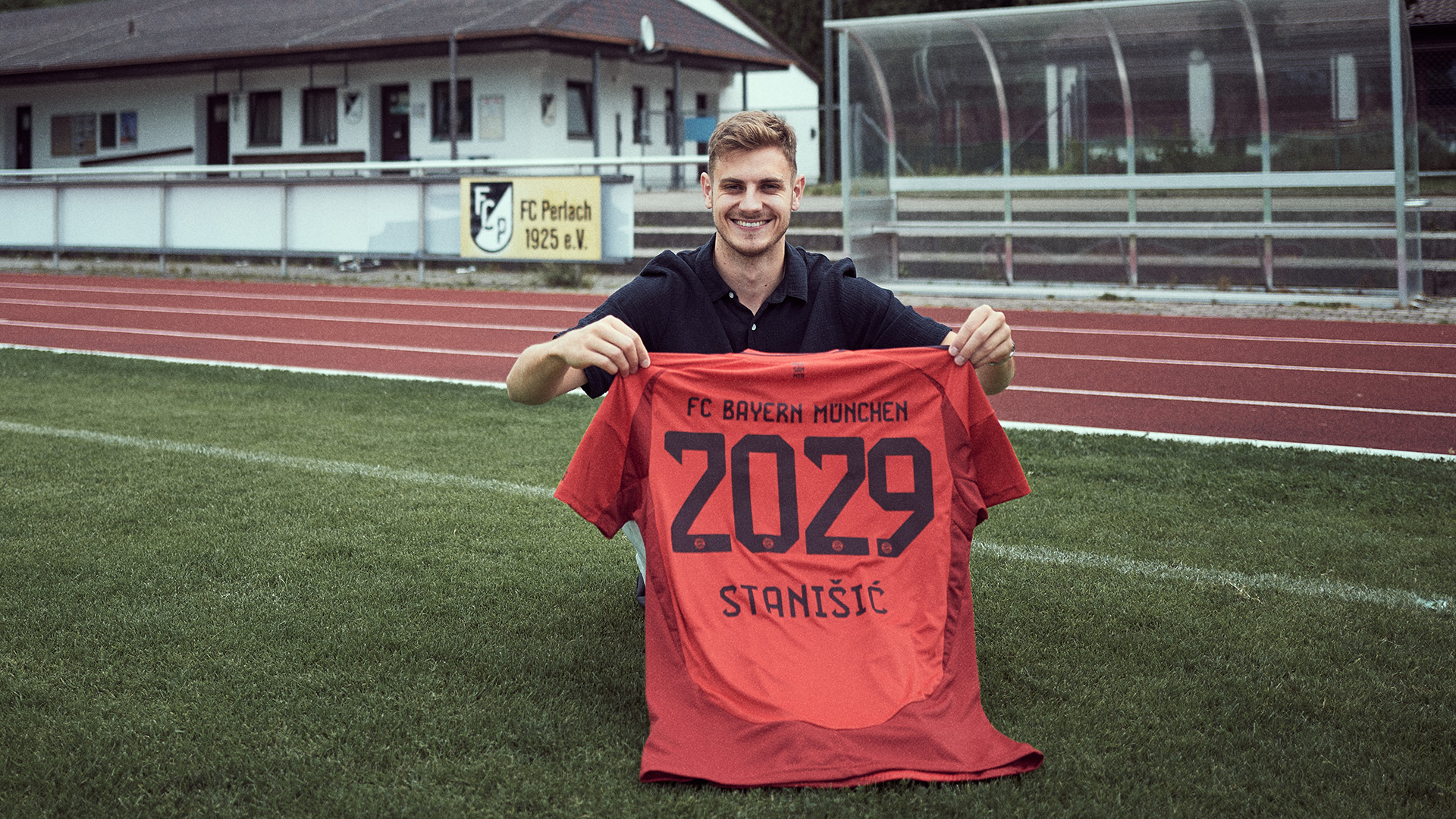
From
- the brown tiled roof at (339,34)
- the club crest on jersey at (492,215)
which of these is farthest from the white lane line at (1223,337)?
the brown tiled roof at (339,34)

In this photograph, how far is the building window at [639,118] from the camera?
27.7m

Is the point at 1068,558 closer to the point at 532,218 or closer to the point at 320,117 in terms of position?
the point at 532,218

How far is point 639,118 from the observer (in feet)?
91.3

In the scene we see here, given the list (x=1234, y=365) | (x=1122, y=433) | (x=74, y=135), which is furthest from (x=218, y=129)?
(x=1122, y=433)

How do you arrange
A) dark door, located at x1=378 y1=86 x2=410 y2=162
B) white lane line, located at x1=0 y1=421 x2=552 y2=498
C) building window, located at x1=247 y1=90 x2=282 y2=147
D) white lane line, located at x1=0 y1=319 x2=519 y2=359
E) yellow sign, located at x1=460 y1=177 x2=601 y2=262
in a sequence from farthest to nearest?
building window, located at x1=247 y1=90 x2=282 y2=147 → dark door, located at x1=378 y1=86 x2=410 y2=162 → yellow sign, located at x1=460 y1=177 x2=601 y2=262 → white lane line, located at x1=0 y1=319 x2=519 y2=359 → white lane line, located at x1=0 y1=421 x2=552 y2=498

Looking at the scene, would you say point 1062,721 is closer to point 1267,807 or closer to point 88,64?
point 1267,807

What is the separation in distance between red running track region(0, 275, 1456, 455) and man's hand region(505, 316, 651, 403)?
5060 mm

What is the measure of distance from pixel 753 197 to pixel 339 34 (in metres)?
24.9

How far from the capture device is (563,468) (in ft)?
19.7

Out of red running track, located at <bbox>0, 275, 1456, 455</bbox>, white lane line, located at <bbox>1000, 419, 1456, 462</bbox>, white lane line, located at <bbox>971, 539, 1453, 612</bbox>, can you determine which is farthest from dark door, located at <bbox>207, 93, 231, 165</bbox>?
white lane line, located at <bbox>971, 539, 1453, 612</bbox>

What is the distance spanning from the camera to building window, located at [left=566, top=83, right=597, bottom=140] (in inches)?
1027

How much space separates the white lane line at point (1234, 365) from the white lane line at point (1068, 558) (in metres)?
5.71

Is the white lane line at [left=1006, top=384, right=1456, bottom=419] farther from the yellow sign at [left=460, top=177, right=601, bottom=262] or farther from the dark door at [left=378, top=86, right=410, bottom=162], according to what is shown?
the dark door at [left=378, top=86, right=410, bottom=162]

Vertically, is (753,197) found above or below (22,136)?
below
